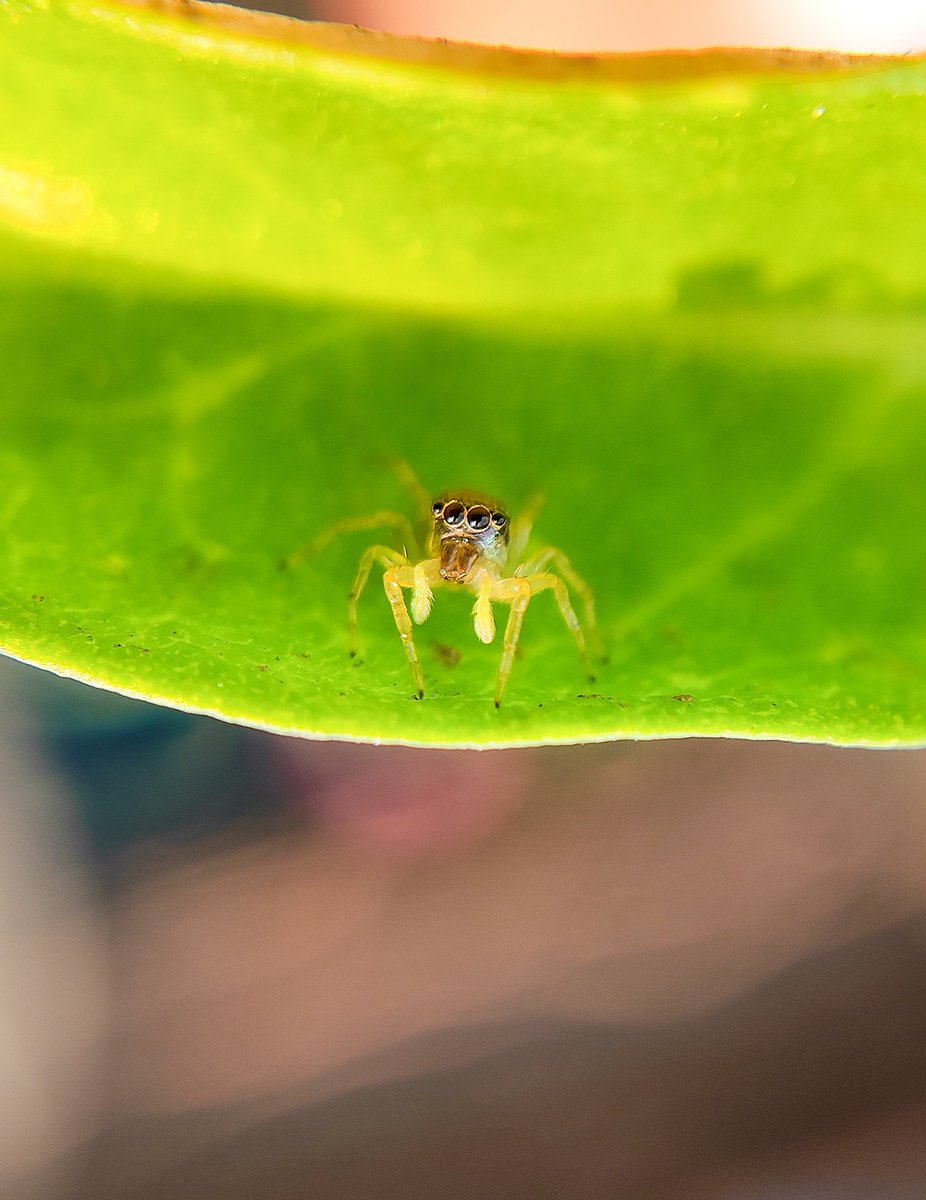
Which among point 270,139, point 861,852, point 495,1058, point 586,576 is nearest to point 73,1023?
point 495,1058

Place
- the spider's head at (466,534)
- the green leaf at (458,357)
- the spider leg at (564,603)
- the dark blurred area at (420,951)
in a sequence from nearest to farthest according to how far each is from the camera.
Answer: the green leaf at (458,357) < the spider leg at (564,603) < the spider's head at (466,534) < the dark blurred area at (420,951)

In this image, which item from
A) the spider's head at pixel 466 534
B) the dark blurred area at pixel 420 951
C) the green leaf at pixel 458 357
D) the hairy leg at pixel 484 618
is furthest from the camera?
the dark blurred area at pixel 420 951

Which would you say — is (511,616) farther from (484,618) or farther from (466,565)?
(466,565)

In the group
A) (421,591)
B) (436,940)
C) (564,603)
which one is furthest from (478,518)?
(436,940)

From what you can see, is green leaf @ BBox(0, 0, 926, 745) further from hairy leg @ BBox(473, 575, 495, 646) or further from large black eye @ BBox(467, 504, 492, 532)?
large black eye @ BBox(467, 504, 492, 532)

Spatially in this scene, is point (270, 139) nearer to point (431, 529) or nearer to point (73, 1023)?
point (431, 529)

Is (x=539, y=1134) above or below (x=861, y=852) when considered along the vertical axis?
below

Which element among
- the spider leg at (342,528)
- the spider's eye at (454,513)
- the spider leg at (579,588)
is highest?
the spider's eye at (454,513)

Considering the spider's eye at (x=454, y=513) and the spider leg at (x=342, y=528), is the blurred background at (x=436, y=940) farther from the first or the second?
the spider leg at (x=342, y=528)

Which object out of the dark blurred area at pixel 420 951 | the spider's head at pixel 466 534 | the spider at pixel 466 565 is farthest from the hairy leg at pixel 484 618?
the dark blurred area at pixel 420 951
